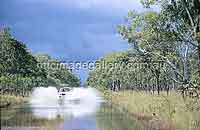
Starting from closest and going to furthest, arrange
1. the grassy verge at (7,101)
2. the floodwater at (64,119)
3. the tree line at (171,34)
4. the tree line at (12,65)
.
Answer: the floodwater at (64,119)
the tree line at (171,34)
the grassy verge at (7,101)
the tree line at (12,65)

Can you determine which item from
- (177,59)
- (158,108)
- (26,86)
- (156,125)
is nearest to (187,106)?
(156,125)

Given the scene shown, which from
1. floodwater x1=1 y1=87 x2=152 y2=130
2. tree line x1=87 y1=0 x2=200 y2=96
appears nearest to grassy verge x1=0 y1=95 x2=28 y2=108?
floodwater x1=1 y1=87 x2=152 y2=130

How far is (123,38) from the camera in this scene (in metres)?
41.5

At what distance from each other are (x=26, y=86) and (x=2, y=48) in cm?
1355

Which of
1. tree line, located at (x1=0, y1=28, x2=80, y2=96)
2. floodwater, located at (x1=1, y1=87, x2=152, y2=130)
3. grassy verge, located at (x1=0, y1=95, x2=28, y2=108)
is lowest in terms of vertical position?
floodwater, located at (x1=1, y1=87, x2=152, y2=130)

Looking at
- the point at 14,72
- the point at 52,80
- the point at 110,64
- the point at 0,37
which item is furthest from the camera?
the point at 52,80

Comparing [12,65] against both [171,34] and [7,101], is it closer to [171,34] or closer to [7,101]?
[7,101]

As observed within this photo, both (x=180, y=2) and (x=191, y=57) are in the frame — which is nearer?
(x=180, y=2)

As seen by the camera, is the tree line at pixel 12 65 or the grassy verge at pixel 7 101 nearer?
the grassy verge at pixel 7 101

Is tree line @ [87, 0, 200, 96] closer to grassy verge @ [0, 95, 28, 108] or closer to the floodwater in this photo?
the floodwater

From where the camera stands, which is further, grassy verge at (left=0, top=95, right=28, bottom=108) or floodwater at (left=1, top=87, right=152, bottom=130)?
grassy verge at (left=0, top=95, right=28, bottom=108)

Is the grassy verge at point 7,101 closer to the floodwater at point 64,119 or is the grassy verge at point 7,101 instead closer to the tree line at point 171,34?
the floodwater at point 64,119

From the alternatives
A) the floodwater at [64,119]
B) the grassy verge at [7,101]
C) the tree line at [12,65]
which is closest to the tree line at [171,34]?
the floodwater at [64,119]

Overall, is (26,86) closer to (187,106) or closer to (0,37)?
(0,37)
